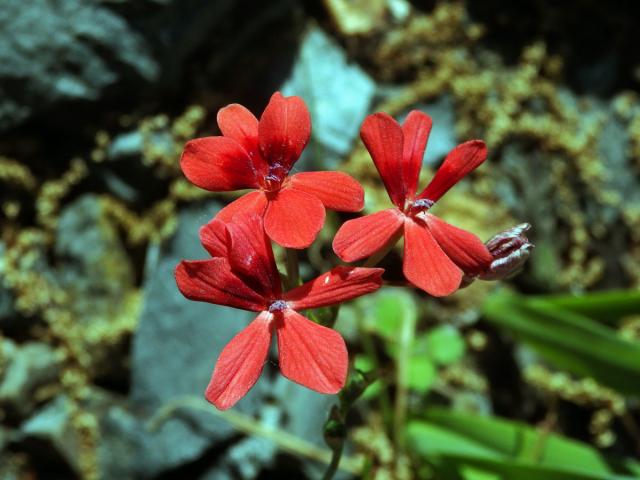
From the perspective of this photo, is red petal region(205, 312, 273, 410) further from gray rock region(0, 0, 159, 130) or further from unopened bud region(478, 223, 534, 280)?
gray rock region(0, 0, 159, 130)

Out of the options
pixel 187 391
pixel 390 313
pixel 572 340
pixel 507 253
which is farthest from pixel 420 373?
pixel 507 253

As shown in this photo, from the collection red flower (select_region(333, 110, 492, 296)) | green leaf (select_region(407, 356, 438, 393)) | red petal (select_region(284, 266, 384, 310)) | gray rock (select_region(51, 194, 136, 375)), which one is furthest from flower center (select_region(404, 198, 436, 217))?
gray rock (select_region(51, 194, 136, 375))

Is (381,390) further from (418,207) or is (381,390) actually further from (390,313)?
(418,207)

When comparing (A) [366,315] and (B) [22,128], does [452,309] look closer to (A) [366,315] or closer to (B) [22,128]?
(A) [366,315]

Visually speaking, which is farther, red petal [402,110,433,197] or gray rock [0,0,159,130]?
gray rock [0,0,159,130]

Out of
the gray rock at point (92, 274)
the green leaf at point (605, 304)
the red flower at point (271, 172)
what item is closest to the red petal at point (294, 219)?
the red flower at point (271, 172)

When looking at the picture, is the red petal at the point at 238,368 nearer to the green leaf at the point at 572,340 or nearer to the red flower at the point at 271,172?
the red flower at the point at 271,172
